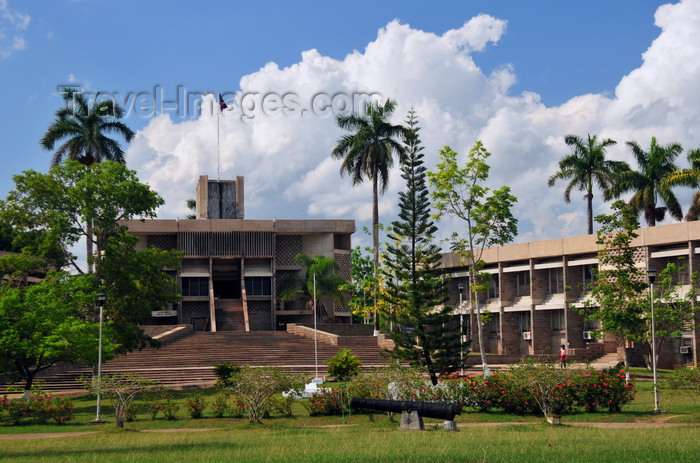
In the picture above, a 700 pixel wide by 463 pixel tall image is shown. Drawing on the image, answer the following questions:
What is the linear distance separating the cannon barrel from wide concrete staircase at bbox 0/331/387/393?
1500 centimetres

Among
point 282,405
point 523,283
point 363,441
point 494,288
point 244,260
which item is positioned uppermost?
point 244,260

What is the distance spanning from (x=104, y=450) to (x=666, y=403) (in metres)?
15.5

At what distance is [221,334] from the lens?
43.6 meters

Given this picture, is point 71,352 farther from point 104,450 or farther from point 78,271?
point 104,450

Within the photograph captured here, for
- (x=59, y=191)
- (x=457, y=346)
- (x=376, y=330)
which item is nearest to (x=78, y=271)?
(x=59, y=191)

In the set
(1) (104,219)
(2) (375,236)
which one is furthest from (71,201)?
(2) (375,236)

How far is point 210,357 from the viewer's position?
37562 mm

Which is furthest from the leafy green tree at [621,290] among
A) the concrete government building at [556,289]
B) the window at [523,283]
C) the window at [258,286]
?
the window at [258,286]

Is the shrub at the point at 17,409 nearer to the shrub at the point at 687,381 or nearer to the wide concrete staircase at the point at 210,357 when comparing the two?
the wide concrete staircase at the point at 210,357

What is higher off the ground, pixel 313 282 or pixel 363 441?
pixel 313 282

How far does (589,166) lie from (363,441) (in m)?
37.9

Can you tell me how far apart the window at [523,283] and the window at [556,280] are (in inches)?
62.3

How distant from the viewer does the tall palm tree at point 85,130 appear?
42781mm

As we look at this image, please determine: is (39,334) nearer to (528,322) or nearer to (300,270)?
(528,322)
